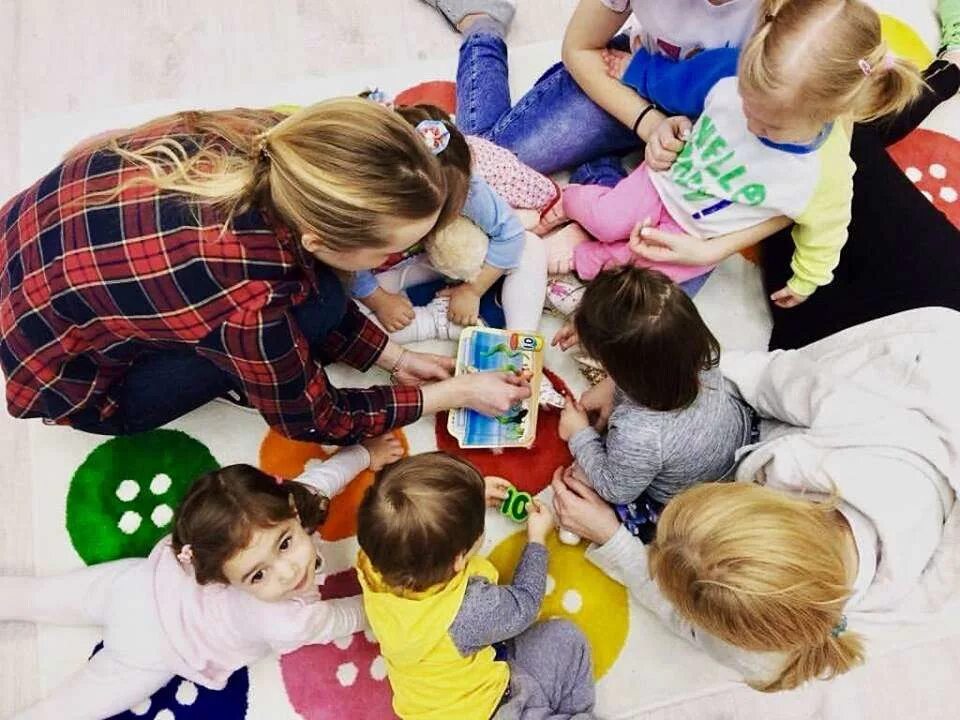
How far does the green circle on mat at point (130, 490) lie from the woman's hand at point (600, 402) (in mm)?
587

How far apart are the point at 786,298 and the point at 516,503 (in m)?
0.53

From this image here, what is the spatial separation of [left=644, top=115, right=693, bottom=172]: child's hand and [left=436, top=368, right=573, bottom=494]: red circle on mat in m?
0.42

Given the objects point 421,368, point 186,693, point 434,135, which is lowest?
point 186,693

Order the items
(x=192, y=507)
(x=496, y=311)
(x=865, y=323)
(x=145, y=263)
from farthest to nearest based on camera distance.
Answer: (x=496, y=311) → (x=865, y=323) → (x=192, y=507) → (x=145, y=263)

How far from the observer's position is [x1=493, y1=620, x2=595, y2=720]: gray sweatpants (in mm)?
1096

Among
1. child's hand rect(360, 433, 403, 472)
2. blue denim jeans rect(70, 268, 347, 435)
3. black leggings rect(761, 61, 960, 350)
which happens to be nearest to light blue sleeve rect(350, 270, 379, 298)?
blue denim jeans rect(70, 268, 347, 435)

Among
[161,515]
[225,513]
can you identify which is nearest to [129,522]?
[161,515]

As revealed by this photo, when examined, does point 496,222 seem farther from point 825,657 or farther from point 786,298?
point 825,657

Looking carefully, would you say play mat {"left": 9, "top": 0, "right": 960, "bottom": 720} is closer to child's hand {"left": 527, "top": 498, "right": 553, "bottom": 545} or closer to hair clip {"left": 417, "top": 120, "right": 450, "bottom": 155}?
child's hand {"left": 527, "top": 498, "right": 553, "bottom": 545}

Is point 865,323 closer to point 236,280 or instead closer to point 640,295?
point 640,295

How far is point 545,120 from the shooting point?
138 centimetres

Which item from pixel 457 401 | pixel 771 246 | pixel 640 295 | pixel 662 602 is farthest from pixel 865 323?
pixel 457 401

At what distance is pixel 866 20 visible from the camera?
953mm

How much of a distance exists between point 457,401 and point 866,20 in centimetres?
71
